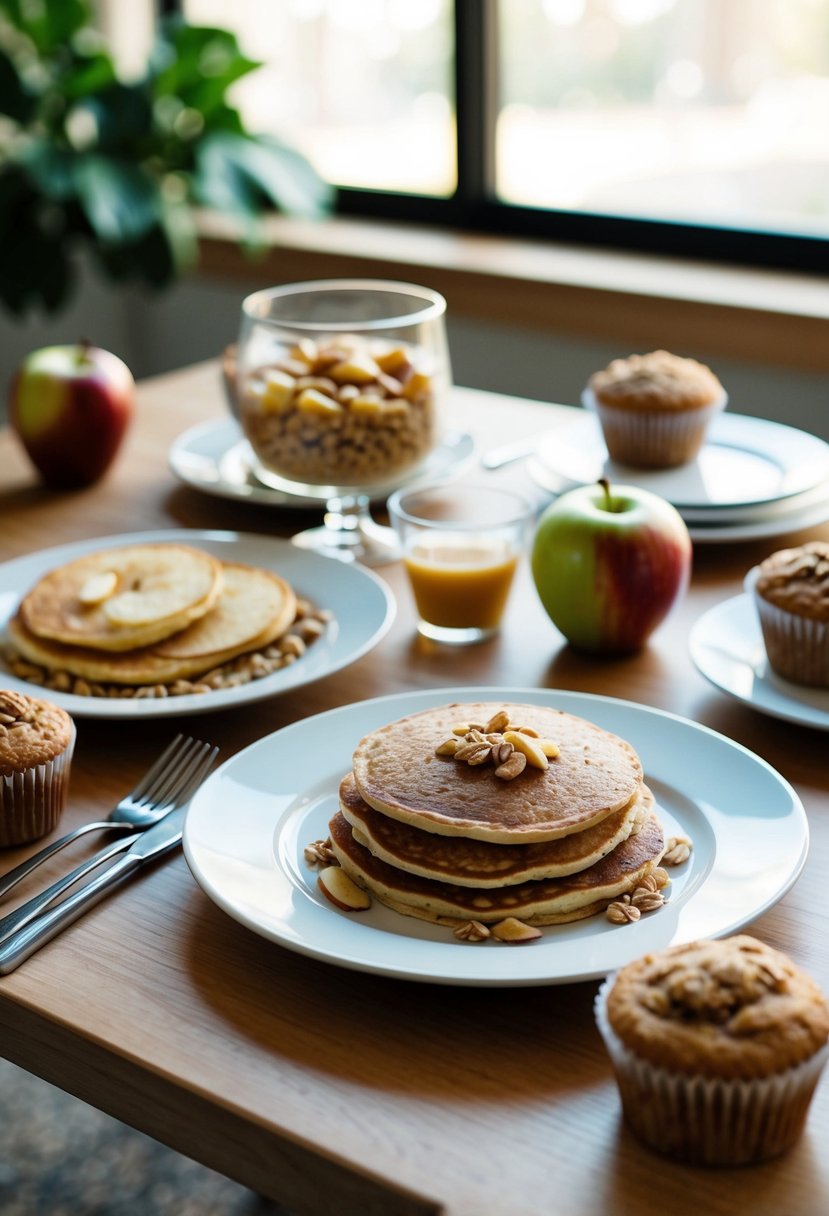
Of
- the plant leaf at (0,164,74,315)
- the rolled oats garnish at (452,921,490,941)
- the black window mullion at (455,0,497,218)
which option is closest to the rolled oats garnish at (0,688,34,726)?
the rolled oats garnish at (452,921,490,941)

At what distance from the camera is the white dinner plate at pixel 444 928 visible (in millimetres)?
708

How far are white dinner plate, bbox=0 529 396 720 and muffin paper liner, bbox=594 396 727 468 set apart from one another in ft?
1.33

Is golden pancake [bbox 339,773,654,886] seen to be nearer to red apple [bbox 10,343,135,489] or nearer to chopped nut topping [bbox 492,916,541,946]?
chopped nut topping [bbox 492,916,541,946]

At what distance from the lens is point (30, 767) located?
87 cm

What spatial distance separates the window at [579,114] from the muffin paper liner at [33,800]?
2320 millimetres

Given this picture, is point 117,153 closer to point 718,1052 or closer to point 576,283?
point 576,283

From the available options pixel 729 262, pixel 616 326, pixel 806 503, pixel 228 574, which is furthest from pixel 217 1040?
pixel 729 262

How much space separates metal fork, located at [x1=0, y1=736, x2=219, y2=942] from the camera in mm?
793

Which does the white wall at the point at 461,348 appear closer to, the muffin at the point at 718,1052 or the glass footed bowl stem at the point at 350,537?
the glass footed bowl stem at the point at 350,537

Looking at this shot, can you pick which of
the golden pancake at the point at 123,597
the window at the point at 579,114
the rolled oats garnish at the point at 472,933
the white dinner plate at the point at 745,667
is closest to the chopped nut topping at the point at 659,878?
the rolled oats garnish at the point at 472,933

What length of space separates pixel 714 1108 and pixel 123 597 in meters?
0.70

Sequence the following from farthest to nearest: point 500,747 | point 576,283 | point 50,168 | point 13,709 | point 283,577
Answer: point 50,168 < point 576,283 < point 283,577 < point 13,709 < point 500,747

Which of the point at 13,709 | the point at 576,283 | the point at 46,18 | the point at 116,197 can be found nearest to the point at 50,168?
the point at 116,197

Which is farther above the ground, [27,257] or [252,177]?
[252,177]
